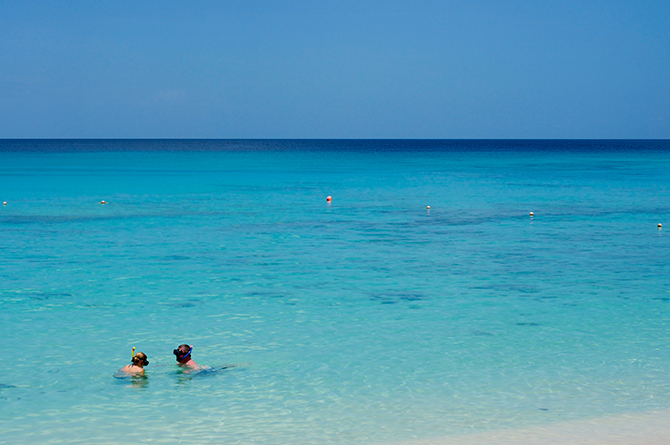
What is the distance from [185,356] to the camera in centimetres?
1045

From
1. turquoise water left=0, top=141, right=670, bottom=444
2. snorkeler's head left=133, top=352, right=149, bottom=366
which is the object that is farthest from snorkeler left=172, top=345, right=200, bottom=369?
snorkeler's head left=133, top=352, right=149, bottom=366

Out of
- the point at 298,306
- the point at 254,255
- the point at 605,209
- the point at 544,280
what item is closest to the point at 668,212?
the point at 605,209

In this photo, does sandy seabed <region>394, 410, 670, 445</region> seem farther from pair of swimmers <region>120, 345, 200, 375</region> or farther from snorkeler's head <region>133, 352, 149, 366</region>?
snorkeler's head <region>133, 352, 149, 366</region>

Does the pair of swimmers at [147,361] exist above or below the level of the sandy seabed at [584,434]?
above

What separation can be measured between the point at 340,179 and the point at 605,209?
83.9 ft

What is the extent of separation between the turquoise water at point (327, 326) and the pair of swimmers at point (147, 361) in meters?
0.20

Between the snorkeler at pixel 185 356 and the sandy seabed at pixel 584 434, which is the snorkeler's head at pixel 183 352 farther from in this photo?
the sandy seabed at pixel 584 434

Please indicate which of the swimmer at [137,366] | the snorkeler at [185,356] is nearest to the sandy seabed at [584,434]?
the snorkeler at [185,356]

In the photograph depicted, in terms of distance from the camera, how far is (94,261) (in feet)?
61.8

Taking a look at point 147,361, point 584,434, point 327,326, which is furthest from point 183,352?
point 584,434

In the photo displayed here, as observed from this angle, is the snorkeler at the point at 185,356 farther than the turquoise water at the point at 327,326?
Yes

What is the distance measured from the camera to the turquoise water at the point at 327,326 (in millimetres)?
9062

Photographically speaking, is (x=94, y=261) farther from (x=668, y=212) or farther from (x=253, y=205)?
(x=668, y=212)

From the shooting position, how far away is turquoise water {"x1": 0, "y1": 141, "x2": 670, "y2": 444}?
9062 mm
